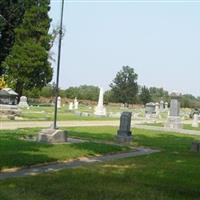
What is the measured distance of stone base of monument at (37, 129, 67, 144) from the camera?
16797 millimetres

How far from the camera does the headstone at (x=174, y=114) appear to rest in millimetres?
34556

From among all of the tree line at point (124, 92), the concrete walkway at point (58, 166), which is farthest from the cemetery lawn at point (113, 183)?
the tree line at point (124, 92)

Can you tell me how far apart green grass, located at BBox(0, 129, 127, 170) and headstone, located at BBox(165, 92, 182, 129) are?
58.7 feet

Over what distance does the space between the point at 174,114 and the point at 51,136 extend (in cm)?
1977

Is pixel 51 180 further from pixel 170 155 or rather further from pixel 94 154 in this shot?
pixel 170 155

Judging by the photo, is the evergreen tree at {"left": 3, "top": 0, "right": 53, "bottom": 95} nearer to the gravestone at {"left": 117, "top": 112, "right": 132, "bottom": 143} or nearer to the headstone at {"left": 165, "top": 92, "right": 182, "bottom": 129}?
the headstone at {"left": 165, "top": 92, "right": 182, "bottom": 129}

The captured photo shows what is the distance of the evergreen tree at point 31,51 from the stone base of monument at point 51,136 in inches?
1511

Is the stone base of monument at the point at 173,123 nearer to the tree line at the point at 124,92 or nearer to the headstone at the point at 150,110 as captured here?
the headstone at the point at 150,110

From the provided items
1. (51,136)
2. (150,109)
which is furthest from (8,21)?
(51,136)

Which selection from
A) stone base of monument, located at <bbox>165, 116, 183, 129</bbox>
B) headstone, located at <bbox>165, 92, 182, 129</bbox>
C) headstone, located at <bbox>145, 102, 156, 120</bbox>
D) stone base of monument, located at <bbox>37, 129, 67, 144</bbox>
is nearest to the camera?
stone base of monument, located at <bbox>37, 129, 67, 144</bbox>

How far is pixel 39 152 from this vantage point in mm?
13734

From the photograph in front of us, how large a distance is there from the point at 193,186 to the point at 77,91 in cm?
10420

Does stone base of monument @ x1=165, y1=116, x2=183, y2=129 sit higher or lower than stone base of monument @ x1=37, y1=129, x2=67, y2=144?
higher

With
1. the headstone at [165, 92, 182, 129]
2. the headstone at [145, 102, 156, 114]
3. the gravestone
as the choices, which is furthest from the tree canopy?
the gravestone
